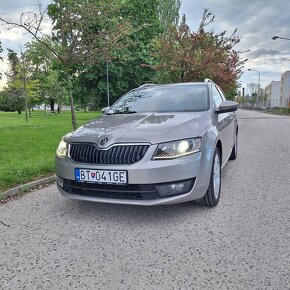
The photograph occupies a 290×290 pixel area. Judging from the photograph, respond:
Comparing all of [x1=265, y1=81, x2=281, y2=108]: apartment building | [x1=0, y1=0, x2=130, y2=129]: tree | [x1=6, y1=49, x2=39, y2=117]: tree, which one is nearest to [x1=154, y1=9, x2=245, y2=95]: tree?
[x1=0, y1=0, x2=130, y2=129]: tree

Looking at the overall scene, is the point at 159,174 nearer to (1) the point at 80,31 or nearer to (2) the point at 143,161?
(2) the point at 143,161

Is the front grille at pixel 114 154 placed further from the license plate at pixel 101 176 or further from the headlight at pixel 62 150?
the headlight at pixel 62 150

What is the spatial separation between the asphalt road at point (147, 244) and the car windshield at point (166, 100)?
1348 mm

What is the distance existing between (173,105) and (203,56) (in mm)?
11490

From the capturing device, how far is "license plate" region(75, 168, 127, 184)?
322cm

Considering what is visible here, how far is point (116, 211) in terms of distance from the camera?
12.6 feet

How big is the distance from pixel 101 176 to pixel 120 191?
0.25m

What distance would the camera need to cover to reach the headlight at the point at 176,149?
324 cm

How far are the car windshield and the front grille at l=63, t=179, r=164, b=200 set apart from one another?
1.50 metres

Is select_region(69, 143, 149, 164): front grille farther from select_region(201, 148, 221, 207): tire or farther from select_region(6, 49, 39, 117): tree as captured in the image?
select_region(6, 49, 39, 117): tree

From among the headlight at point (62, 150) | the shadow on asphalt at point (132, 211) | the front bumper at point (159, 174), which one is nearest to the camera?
the front bumper at point (159, 174)

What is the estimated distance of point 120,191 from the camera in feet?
10.8

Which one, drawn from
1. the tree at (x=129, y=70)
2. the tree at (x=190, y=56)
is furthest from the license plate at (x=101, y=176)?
the tree at (x=129, y=70)

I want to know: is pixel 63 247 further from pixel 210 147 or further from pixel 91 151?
pixel 210 147
